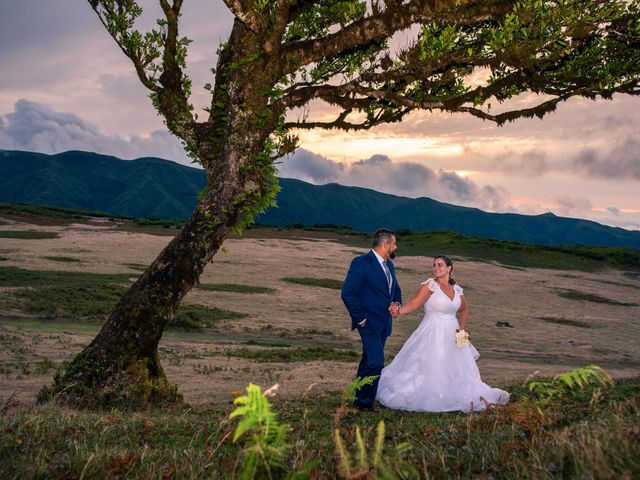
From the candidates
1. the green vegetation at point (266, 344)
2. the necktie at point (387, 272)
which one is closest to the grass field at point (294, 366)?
the green vegetation at point (266, 344)

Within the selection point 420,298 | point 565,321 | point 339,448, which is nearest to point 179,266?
point 420,298

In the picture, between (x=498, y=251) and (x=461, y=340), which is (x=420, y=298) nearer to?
(x=461, y=340)

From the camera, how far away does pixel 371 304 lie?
34.0 ft

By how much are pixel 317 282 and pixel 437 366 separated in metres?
29.8

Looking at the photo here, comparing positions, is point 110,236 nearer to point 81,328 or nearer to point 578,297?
point 81,328

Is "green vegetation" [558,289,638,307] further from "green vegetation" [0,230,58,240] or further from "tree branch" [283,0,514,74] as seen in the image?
"green vegetation" [0,230,58,240]

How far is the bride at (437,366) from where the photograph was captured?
10711 millimetres

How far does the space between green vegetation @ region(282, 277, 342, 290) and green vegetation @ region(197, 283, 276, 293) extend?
461 centimetres

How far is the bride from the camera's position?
35.1ft

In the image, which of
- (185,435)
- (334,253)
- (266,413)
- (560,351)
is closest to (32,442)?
(185,435)

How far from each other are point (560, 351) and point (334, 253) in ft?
146

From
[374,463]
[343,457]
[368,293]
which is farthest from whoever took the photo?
[368,293]

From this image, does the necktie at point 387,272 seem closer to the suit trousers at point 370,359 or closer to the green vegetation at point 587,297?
the suit trousers at point 370,359

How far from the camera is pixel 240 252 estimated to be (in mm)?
58312
